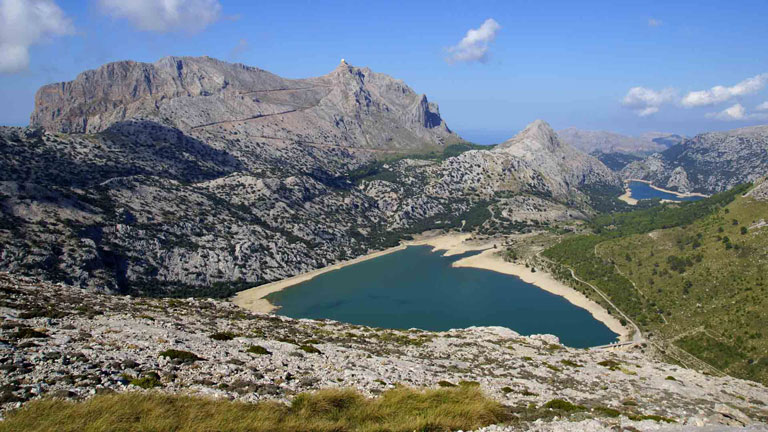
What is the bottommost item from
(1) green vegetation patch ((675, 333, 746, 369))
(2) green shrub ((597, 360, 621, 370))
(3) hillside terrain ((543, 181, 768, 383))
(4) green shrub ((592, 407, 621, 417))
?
(1) green vegetation patch ((675, 333, 746, 369))

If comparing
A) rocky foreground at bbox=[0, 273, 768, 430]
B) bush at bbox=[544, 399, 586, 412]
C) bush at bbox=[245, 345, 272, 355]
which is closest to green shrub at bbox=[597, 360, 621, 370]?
rocky foreground at bbox=[0, 273, 768, 430]

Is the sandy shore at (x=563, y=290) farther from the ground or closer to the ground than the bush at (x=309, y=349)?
closer to the ground

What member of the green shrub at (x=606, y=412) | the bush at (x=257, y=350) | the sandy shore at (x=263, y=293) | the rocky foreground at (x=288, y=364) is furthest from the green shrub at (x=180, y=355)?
the sandy shore at (x=263, y=293)

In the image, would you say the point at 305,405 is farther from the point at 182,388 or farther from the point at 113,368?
the point at 113,368

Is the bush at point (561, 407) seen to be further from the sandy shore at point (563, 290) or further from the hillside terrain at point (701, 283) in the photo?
the sandy shore at point (563, 290)

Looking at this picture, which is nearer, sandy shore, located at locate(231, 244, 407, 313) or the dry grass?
the dry grass

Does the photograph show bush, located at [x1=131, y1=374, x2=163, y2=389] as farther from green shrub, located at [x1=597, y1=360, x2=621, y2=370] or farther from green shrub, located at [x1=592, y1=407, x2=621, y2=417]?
green shrub, located at [x1=597, y1=360, x2=621, y2=370]

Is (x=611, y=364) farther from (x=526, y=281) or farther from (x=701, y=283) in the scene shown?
(x=526, y=281)
